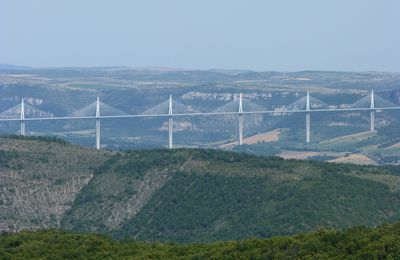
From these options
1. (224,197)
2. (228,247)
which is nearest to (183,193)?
(224,197)

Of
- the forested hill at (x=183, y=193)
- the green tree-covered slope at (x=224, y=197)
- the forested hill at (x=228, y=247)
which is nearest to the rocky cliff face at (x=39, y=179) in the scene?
the forested hill at (x=183, y=193)

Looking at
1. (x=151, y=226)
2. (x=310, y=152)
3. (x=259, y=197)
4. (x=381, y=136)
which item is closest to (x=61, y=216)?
(x=151, y=226)

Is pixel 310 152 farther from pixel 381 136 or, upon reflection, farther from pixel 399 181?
pixel 399 181

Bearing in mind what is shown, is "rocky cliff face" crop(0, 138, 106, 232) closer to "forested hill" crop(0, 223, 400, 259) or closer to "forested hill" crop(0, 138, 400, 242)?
"forested hill" crop(0, 138, 400, 242)

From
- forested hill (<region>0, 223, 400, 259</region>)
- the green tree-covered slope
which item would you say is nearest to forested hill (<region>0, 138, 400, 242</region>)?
the green tree-covered slope

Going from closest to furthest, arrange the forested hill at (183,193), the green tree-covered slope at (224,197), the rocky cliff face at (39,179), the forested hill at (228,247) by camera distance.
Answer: the forested hill at (228,247) < the green tree-covered slope at (224,197) < the forested hill at (183,193) < the rocky cliff face at (39,179)

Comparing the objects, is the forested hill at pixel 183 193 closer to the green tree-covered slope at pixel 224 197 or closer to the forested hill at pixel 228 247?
the green tree-covered slope at pixel 224 197
